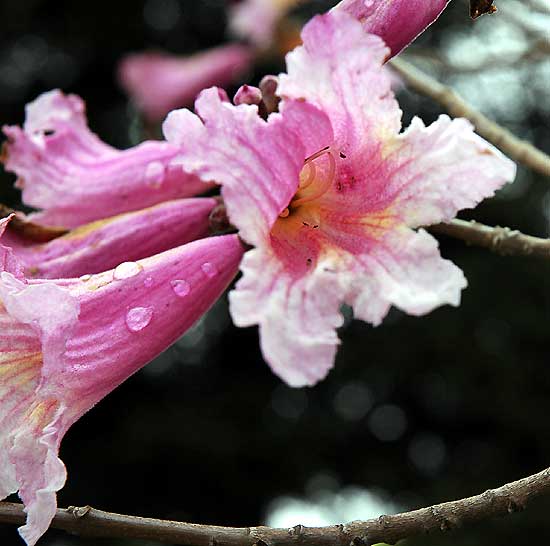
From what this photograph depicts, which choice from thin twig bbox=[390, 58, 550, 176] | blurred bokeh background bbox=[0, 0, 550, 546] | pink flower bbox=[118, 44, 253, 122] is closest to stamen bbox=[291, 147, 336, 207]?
thin twig bbox=[390, 58, 550, 176]

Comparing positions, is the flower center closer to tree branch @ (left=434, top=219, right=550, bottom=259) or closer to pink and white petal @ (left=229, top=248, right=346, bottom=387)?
pink and white petal @ (left=229, top=248, right=346, bottom=387)

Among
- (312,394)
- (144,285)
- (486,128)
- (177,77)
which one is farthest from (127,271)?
(312,394)

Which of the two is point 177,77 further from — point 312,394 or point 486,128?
point 312,394

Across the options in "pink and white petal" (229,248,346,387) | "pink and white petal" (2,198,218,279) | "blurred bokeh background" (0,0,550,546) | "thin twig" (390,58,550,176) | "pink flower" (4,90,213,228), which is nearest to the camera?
"pink and white petal" (229,248,346,387)

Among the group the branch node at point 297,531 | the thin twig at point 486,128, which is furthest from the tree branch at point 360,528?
the thin twig at point 486,128

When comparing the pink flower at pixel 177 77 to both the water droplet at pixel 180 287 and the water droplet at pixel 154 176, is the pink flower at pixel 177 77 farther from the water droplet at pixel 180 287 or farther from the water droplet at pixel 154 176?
the water droplet at pixel 180 287
